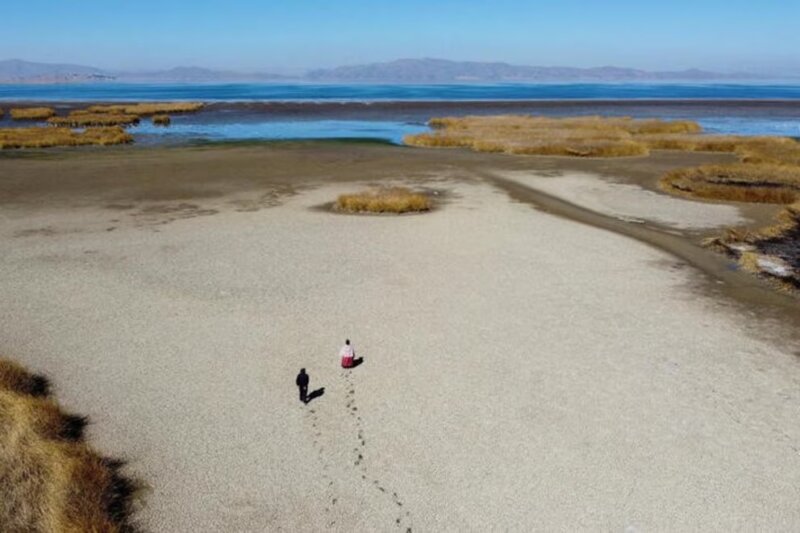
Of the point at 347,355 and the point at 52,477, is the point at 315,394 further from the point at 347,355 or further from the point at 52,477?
the point at 52,477

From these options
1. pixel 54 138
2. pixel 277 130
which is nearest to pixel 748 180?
pixel 277 130

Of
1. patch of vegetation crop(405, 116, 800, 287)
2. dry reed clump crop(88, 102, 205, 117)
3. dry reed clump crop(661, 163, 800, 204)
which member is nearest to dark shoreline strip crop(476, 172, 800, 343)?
patch of vegetation crop(405, 116, 800, 287)

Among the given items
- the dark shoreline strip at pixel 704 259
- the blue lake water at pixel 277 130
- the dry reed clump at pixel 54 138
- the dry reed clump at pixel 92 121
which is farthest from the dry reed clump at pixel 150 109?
the dark shoreline strip at pixel 704 259

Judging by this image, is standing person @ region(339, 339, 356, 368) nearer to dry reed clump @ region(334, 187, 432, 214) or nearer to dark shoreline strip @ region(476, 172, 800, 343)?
dark shoreline strip @ region(476, 172, 800, 343)

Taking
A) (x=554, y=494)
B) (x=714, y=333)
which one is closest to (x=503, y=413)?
(x=554, y=494)

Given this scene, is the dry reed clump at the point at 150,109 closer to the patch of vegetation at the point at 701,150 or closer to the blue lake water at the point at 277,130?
the blue lake water at the point at 277,130

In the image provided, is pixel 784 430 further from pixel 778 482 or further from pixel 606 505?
pixel 606 505
